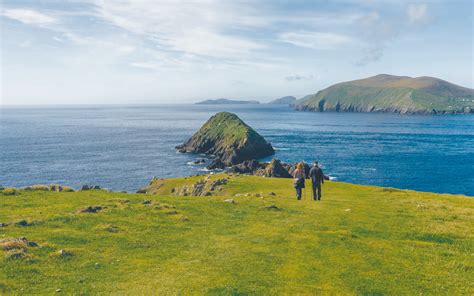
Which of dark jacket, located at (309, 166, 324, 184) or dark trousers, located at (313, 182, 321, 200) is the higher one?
dark jacket, located at (309, 166, 324, 184)

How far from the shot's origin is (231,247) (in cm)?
2053

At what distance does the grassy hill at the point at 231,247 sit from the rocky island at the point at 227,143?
92673mm

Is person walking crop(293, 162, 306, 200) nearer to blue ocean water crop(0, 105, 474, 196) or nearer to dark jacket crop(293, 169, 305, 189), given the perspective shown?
dark jacket crop(293, 169, 305, 189)

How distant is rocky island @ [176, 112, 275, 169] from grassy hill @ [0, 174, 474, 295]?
3649 inches

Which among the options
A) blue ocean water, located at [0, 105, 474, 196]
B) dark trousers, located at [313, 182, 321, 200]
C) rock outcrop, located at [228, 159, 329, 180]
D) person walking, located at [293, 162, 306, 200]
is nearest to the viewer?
person walking, located at [293, 162, 306, 200]

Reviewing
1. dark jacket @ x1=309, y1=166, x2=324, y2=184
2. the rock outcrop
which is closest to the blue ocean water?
the rock outcrop

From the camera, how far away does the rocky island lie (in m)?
139

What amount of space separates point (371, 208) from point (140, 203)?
21633 millimetres

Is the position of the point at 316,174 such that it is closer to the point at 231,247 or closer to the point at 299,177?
the point at 299,177

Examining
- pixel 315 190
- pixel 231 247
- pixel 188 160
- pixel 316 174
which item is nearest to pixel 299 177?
pixel 316 174

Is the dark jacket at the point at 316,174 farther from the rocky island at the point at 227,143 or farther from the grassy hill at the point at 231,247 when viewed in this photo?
the rocky island at the point at 227,143

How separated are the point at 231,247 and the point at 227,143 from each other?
13239 cm

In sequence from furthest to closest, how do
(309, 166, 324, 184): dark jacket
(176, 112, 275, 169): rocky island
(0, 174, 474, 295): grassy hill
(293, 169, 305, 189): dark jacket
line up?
(176, 112, 275, 169): rocky island → (293, 169, 305, 189): dark jacket → (309, 166, 324, 184): dark jacket → (0, 174, 474, 295): grassy hill

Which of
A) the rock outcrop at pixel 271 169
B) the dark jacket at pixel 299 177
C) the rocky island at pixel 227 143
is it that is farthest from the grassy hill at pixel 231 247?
the rocky island at pixel 227 143
